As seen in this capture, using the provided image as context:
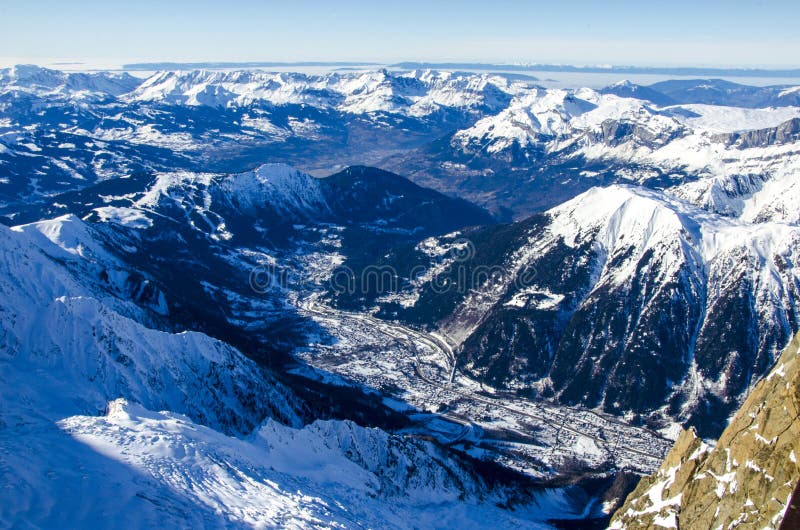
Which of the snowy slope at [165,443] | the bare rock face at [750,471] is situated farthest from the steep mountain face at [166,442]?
the bare rock face at [750,471]

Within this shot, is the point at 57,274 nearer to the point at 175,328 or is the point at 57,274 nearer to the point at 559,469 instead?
the point at 175,328

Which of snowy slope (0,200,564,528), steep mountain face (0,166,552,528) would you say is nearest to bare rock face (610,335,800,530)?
snowy slope (0,200,564,528)

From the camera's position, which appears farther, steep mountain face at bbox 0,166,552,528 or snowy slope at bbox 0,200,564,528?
steep mountain face at bbox 0,166,552,528

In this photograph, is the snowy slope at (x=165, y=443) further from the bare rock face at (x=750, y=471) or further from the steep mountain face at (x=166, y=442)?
the bare rock face at (x=750, y=471)

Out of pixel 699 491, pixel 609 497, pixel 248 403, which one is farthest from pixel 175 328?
pixel 699 491

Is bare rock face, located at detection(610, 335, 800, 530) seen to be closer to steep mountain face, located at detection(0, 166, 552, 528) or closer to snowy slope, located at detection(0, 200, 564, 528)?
snowy slope, located at detection(0, 200, 564, 528)

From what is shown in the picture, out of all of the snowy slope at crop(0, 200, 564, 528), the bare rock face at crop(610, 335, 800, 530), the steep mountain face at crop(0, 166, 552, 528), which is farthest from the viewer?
the steep mountain face at crop(0, 166, 552, 528)

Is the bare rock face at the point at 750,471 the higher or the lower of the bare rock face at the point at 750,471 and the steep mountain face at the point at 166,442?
the higher

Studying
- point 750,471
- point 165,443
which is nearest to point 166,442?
point 165,443

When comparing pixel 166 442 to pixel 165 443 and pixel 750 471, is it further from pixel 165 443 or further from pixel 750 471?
pixel 750 471
